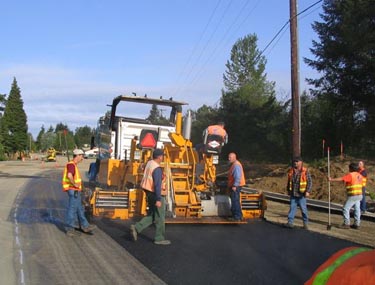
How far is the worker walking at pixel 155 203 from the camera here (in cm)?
874

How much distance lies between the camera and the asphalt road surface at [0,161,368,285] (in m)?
6.53

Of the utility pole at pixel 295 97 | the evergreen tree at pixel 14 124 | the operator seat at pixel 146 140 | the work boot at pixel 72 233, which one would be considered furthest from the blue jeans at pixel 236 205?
the evergreen tree at pixel 14 124

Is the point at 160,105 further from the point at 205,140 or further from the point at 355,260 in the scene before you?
the point at 355,260

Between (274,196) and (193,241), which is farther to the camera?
(274,196)

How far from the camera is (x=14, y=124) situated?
88062 mm

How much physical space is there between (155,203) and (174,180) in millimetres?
2441

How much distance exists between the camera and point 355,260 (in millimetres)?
2426

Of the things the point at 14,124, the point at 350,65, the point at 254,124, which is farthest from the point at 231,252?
the point at 14,124

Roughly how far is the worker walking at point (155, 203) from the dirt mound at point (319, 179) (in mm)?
9364

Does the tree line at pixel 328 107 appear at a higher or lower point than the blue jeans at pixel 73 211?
higher

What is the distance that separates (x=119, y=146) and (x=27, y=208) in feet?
10.3

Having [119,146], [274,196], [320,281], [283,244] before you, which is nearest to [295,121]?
[274,196]

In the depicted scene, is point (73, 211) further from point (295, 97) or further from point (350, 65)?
point (350, 65)

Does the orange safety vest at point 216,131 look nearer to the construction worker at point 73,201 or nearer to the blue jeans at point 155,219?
the blue jeans at point 155,219
